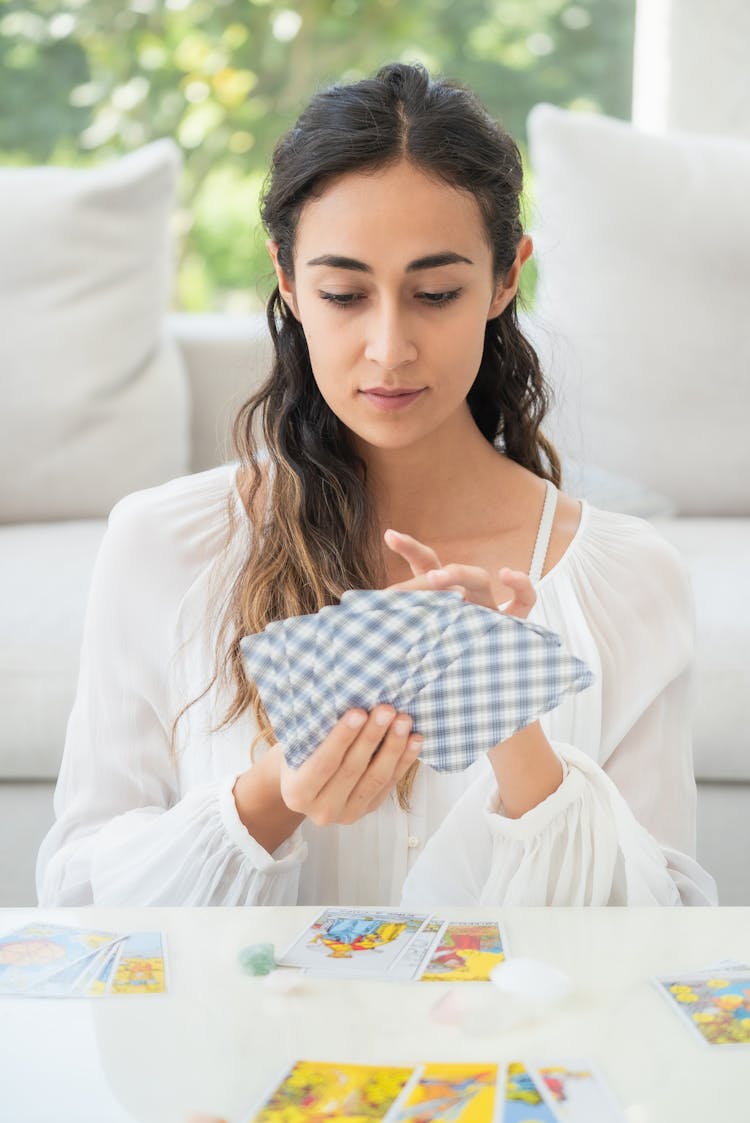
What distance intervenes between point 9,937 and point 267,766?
12.6 inches

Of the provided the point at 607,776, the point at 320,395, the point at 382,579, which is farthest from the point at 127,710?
the point at 607,776

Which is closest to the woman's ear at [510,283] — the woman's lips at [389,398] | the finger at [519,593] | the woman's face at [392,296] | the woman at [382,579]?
the woman at [382,579]

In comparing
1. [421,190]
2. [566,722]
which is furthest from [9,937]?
[421,190]

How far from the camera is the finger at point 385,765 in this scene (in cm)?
109

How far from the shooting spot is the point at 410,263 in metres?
1.35

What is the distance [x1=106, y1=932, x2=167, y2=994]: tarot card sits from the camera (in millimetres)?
933

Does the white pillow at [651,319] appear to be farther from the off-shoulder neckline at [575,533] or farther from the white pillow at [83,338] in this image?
the off-shoulder neckline at [575,533]

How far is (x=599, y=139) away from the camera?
104 inches

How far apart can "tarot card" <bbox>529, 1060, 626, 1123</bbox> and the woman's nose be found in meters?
0.73

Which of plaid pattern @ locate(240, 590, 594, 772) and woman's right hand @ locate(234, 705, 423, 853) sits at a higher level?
plaid pattern @ locate(240, 590, 594, 772)

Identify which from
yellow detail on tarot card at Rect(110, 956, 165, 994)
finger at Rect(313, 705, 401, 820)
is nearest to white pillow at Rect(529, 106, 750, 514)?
finger at Rect(313, 705, 401, 820)

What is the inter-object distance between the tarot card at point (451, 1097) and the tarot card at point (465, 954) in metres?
0.12

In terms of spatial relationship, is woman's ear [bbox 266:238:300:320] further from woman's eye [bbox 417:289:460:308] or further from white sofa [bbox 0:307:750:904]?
white sofa [bbox 0:307:750:904]

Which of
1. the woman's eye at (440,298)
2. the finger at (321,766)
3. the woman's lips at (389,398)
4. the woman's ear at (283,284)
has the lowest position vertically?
the finger at (321,766)
